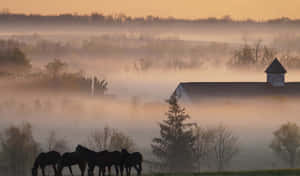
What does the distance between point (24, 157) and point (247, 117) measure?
5919cm

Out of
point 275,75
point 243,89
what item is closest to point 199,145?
point 275,75

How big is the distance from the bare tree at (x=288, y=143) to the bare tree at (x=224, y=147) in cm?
567

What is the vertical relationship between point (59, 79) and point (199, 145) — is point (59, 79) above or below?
above

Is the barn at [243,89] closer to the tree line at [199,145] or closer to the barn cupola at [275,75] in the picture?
the barn cupola at [275,75]

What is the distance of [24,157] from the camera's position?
9594cm

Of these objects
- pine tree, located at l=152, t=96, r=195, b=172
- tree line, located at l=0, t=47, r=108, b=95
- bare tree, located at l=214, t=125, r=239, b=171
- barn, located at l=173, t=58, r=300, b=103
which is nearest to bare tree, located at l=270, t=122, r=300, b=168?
bare tree, located at l=214, t=125, r=239, b=171

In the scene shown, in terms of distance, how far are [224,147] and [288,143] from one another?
340 inches

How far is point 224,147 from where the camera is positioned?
107 meters

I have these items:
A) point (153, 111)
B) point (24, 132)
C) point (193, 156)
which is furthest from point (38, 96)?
point (193, 156)

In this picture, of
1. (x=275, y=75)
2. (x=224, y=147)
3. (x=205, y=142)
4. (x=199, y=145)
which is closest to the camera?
(x=199, y=145)

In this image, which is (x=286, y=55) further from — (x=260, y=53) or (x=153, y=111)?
(x=153, y=111)

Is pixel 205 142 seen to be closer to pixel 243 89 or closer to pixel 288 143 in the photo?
pixel 288 143

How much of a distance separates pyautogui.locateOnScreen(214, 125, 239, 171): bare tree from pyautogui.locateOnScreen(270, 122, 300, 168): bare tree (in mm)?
5667

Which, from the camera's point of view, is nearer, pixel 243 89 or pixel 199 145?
pixel 199 145
